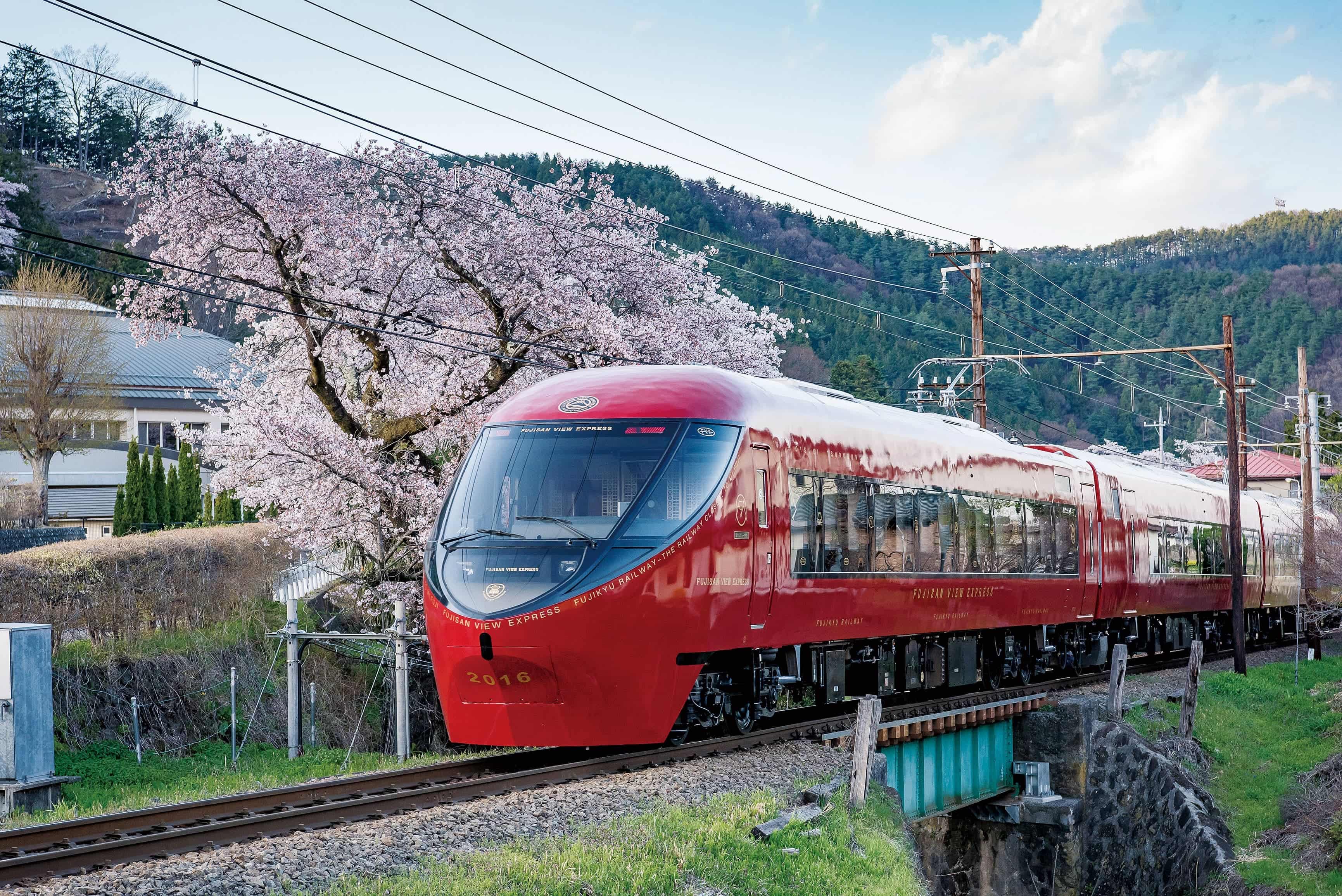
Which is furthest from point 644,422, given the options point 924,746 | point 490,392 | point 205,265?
point 205,265

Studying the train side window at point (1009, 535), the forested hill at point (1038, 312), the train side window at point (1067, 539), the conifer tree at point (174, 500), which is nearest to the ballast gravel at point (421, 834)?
the train side window at point (1009, 535)

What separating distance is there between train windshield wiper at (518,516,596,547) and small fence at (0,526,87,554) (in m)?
20.8

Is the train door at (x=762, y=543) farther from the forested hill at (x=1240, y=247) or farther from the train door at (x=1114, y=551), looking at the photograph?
the forested hill at (x=1240, y=247)

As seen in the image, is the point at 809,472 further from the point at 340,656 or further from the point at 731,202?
the point at 731,202

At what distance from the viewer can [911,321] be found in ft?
302

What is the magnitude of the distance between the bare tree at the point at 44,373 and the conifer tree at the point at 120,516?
13.3ft

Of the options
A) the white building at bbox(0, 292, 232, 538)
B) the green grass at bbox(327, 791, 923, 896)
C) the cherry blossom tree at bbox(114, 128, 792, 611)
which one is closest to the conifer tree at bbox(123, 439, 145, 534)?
the white building at bbox(0, 292, 232, 538)

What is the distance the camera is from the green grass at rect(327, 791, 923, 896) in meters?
7.91

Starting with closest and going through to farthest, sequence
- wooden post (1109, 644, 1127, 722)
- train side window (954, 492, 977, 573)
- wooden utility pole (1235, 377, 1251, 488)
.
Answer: train side window (954, 492, 977, 573) → wooden post (1109, 644, 1127, 722) → wooden utility pole (1235, 377, 1251, 488)

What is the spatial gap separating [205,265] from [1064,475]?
47.6 feet

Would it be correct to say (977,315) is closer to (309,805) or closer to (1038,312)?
(309,805)

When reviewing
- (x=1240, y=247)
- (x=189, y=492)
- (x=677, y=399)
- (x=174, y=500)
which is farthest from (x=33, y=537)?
(x=1240, y=247)

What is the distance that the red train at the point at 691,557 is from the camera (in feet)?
36.9

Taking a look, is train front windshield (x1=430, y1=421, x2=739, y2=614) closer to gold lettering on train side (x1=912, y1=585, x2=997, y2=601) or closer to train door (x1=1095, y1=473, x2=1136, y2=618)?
gold lettering on train side (x1=912, y1=585, x2=997, y2=601)
